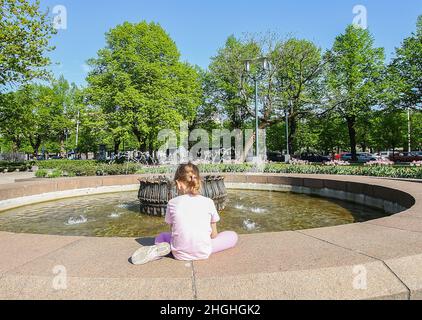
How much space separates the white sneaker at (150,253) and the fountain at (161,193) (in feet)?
20.5

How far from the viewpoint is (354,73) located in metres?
39.3

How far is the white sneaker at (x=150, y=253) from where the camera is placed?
3787 mm

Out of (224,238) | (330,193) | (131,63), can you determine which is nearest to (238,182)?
(330,193)

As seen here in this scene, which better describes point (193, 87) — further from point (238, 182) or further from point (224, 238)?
point (224, 238)

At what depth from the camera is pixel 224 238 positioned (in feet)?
14.2

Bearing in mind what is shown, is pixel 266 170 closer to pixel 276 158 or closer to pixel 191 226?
pixel 191 226

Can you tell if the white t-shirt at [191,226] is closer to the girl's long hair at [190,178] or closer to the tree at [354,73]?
the girl's long hair at [190,178]

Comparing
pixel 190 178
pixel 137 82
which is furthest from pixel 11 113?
pixel 190 178

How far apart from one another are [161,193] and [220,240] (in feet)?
20.6

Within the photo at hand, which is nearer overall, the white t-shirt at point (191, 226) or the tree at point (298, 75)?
the white t-shirt at point (191, 226)

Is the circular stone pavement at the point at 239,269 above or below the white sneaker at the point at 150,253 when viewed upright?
below

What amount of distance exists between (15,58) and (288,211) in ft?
77.3

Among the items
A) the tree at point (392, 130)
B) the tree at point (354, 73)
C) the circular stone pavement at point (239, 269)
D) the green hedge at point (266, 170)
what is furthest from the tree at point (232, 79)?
the circular stone pavement at point (239, 269)

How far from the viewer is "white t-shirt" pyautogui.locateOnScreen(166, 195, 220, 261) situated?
12.5 feet
